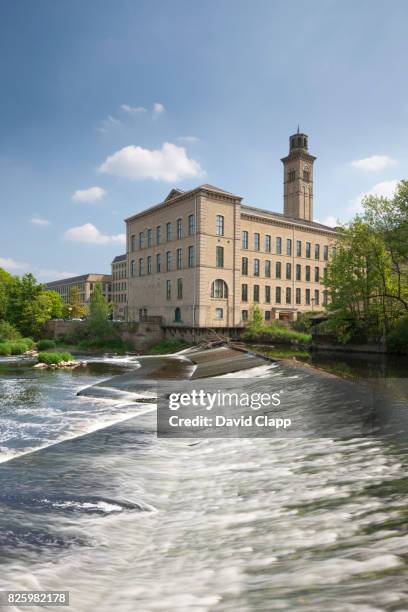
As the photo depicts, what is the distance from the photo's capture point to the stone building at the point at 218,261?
45594 mm

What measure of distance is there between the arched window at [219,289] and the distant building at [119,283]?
57238mm

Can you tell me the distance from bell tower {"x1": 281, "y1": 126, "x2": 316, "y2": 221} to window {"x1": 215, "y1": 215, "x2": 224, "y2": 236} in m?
25.4

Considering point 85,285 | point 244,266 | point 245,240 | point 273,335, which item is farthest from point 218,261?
point 85,285

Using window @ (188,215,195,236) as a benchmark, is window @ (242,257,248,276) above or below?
below

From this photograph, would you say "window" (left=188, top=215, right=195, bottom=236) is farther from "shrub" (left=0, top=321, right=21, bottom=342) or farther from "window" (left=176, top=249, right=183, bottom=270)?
"shrub" (left=0, top=321, right=21, bottom=342)

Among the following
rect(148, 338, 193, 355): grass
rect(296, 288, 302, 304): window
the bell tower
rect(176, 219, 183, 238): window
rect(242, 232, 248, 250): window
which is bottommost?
rect(148, 338, 193, 355): grass

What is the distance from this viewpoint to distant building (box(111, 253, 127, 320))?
102 m

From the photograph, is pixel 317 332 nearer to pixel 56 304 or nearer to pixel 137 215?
pixel 137 215

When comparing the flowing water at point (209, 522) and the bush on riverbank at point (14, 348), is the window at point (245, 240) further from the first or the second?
the flowing water at point (209, 522)

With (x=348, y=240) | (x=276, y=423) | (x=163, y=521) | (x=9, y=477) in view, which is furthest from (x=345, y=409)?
(x=348, y=240)

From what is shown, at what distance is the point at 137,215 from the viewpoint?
56125 millimetres

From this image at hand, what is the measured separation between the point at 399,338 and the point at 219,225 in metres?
23.2

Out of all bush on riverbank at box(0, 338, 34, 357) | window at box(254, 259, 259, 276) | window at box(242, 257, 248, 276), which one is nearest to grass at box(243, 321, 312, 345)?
window at box(242, 257, 248, 276)

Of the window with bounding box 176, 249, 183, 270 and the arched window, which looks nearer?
the arched window
